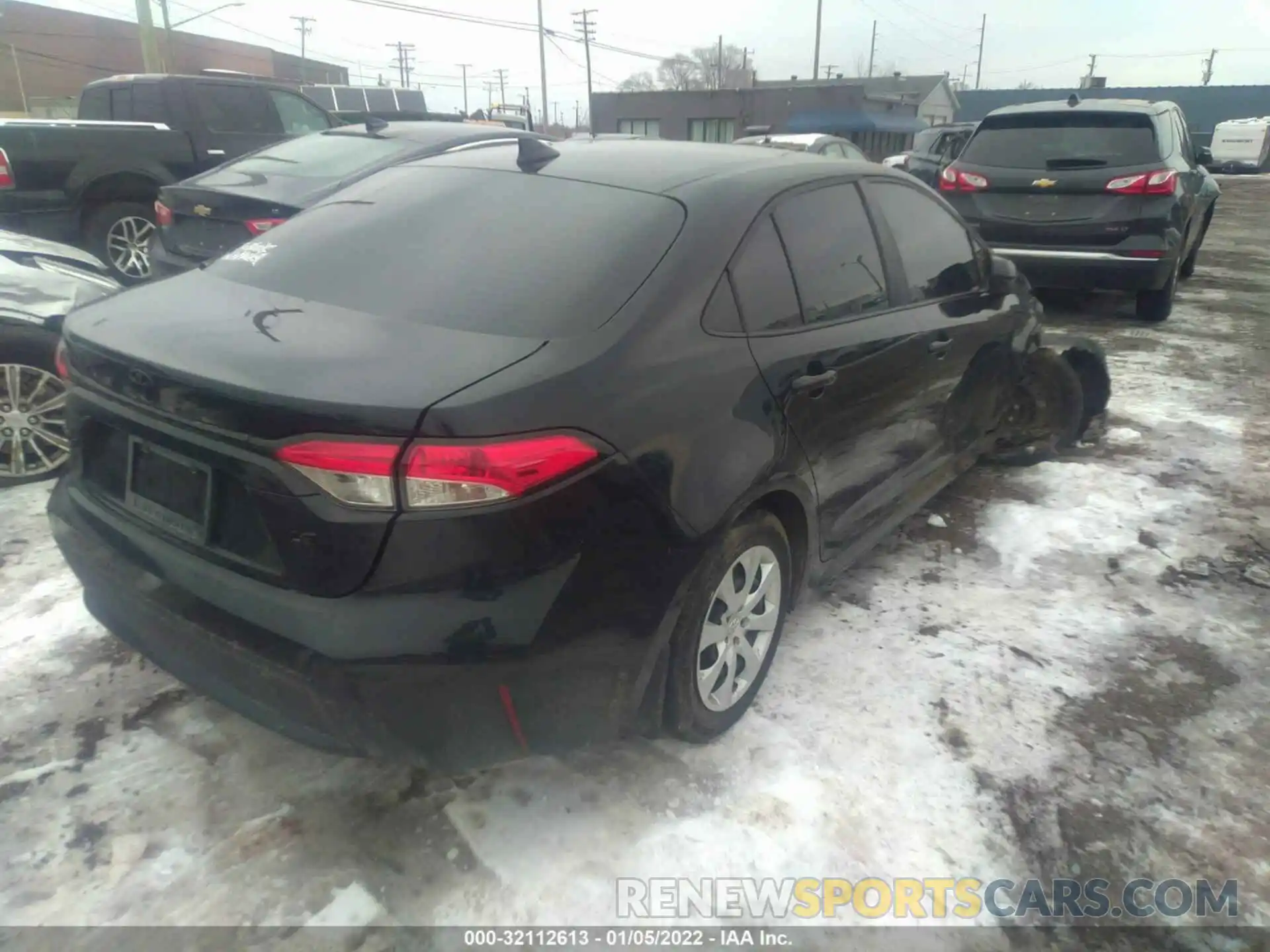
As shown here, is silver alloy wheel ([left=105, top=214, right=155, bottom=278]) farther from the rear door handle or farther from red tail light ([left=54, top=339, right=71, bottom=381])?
the rear door handle

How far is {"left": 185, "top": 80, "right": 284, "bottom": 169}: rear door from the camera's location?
8883mm

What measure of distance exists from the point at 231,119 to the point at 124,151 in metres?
1.77

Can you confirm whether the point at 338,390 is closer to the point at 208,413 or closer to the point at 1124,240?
the point at 208,413

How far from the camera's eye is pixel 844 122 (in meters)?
41.9

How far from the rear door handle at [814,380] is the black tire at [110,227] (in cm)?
691

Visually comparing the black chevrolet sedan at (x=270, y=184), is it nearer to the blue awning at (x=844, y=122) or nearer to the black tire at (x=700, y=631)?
the black tire at (x=700, y=631)

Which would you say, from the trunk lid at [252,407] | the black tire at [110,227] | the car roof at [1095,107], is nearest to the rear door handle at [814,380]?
the trunk lid at [252,407]

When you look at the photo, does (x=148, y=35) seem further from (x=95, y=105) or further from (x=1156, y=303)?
(x=1156, y=303)

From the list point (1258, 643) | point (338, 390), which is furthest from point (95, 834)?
point (1258, 643)

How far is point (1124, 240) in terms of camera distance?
6.95m

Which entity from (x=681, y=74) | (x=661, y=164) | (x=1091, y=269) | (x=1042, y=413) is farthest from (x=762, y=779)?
(x=681, y=74)

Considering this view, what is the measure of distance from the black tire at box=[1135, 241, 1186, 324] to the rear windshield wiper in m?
1.19

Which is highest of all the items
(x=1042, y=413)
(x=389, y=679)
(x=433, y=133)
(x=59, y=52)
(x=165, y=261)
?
(x=59, y=52)

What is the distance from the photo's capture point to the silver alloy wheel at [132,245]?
782 centimetres
